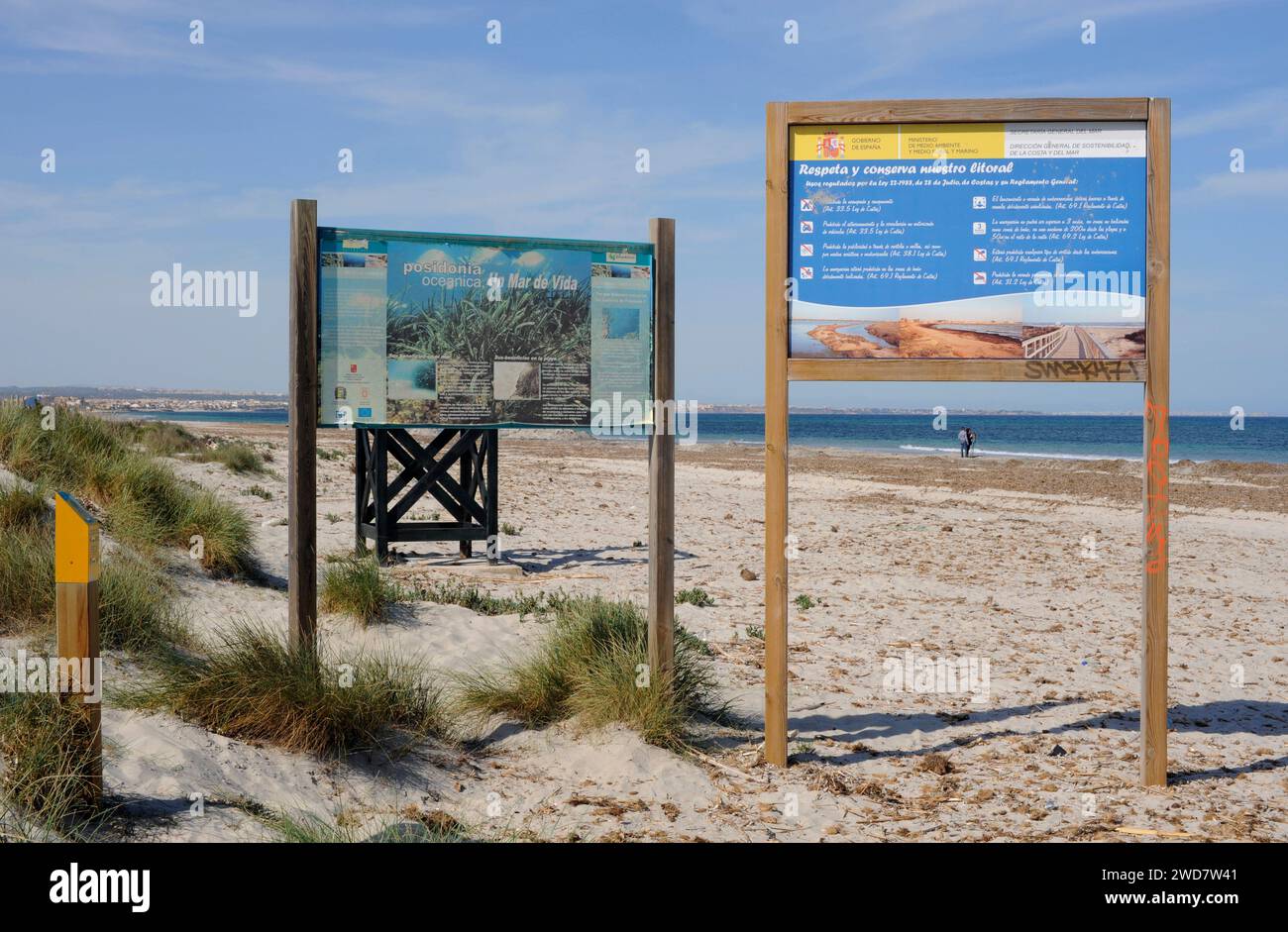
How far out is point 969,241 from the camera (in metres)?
5.34

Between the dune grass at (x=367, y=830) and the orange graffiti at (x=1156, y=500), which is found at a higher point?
the orange graffiti at (x=1156, y=500)

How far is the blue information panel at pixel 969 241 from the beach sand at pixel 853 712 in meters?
2.26

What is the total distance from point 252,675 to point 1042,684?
525cm

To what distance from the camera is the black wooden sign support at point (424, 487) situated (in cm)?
1060

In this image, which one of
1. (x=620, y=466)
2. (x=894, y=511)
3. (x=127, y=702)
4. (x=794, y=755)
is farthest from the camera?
(x=620, y=466)

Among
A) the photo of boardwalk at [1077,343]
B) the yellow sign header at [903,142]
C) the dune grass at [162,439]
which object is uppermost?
the yellow sign header at [903,142]

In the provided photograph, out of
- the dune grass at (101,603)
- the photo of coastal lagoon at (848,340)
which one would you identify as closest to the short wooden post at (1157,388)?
the photo of coastal lagoon at (848,340)

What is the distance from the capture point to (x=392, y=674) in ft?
19.2

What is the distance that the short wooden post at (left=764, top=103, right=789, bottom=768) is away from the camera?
5332 mm

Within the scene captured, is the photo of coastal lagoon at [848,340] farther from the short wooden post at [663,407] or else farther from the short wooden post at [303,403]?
the short wooden post at [303,403]

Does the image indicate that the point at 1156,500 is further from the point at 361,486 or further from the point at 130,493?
the point at 361,486

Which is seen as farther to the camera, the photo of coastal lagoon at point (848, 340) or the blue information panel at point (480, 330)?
the blue information panel at point (480, 330)

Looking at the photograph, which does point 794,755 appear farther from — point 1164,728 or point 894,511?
point 894,511
